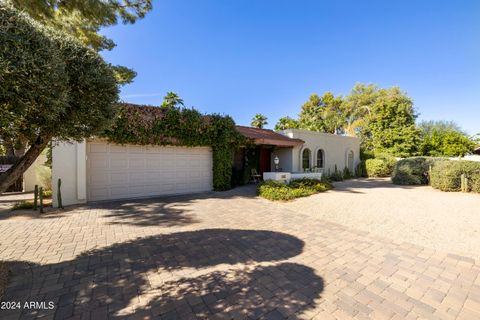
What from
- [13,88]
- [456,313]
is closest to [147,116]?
[13,88]

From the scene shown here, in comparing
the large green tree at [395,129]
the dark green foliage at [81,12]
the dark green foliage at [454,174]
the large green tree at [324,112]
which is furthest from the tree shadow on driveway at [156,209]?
the large green tree at [395,129]

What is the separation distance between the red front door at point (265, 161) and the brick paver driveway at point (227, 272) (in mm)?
9259

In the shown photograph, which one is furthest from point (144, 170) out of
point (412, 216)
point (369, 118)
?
point (369, 118)

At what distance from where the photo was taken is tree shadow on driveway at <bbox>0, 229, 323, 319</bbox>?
2.47 meters

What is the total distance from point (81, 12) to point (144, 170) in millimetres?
6901

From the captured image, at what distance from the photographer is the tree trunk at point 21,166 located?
121 inches

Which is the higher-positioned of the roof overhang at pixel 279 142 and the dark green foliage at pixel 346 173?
the roof overhang at pixel 279 142

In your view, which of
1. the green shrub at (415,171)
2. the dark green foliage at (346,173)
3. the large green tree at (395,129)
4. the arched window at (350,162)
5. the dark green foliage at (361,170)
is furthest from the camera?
the large green tree at (395,129)

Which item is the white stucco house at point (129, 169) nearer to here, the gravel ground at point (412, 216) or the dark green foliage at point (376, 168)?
the gravel ground at point (412, 216)

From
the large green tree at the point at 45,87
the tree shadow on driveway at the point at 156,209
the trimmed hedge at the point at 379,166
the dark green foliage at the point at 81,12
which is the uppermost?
the dark green foliage at the point at 81,12

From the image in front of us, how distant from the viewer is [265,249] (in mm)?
4211

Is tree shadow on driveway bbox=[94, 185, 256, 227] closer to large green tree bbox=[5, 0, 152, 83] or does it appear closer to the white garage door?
the white garage door

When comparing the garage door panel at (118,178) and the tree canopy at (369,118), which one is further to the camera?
the tree canopy at (369,118)

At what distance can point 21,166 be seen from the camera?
10.6 feet
